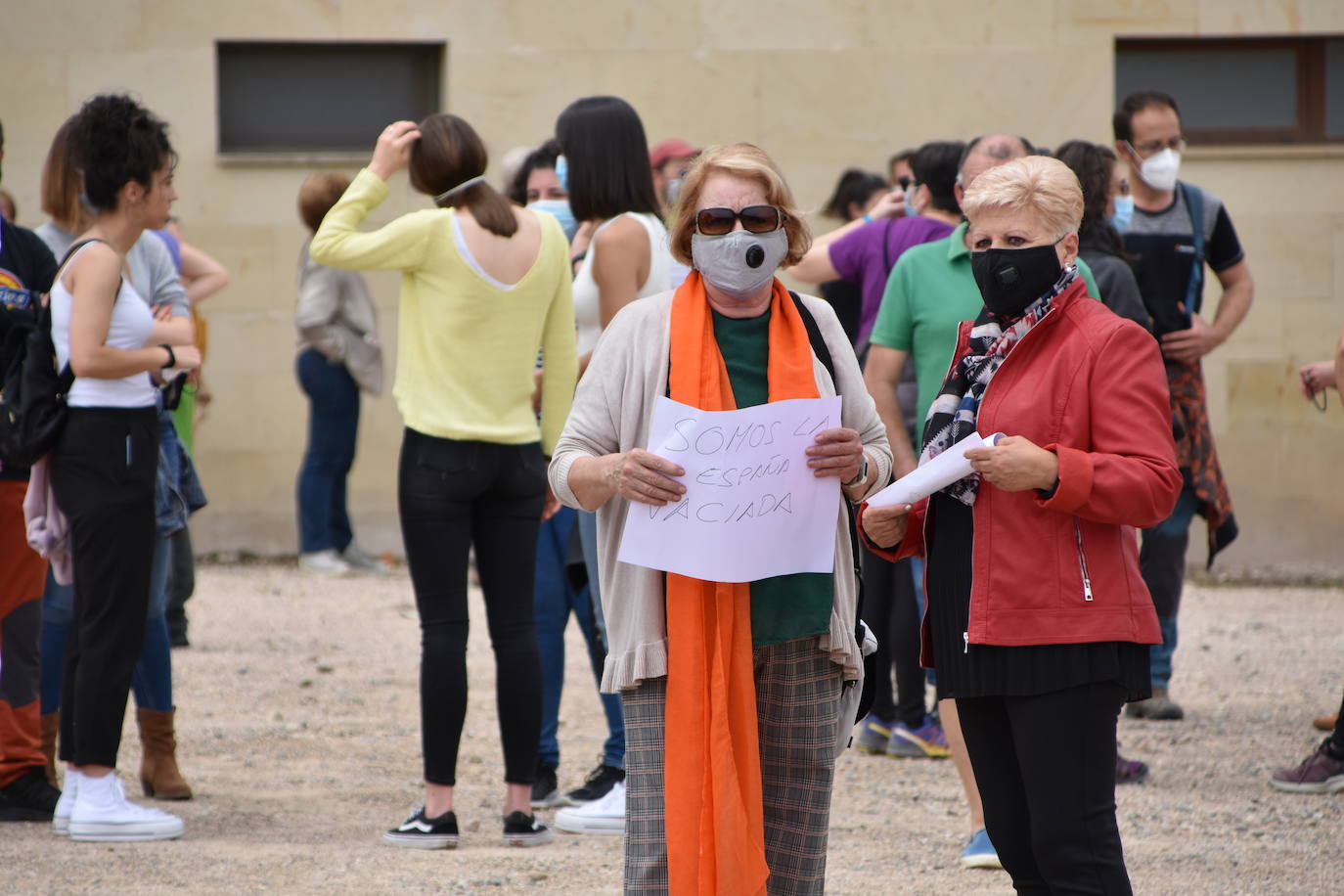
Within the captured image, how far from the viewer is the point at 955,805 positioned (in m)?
5.60

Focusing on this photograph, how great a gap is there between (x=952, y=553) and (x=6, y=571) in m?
3.34

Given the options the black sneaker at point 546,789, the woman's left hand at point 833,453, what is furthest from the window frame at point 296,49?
the woman's left hand at point 833,453

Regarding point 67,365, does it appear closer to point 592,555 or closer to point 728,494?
point 592,555

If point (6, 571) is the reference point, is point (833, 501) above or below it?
above

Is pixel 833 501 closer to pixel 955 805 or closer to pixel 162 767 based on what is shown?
pixel 955 805

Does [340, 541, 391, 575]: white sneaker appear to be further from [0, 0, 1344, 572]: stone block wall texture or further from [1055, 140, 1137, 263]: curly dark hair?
[1055, 140, 1137, 263]: curly dark hair

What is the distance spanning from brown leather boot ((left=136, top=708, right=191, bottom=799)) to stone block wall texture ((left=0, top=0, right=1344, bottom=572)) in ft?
18.5

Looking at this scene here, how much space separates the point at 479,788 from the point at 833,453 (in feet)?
9.80

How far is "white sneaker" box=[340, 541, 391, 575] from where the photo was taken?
1059cm

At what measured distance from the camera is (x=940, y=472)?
10.2ft

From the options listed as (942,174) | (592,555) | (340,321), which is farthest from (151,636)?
(340,321)

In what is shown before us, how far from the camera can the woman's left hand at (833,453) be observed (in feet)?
10.7

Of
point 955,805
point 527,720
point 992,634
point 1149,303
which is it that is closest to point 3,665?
point 527,720

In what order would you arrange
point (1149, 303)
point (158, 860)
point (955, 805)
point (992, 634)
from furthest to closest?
point (1149, 303) < point (955, 805) < point (158, 860) < point (992, 634)
